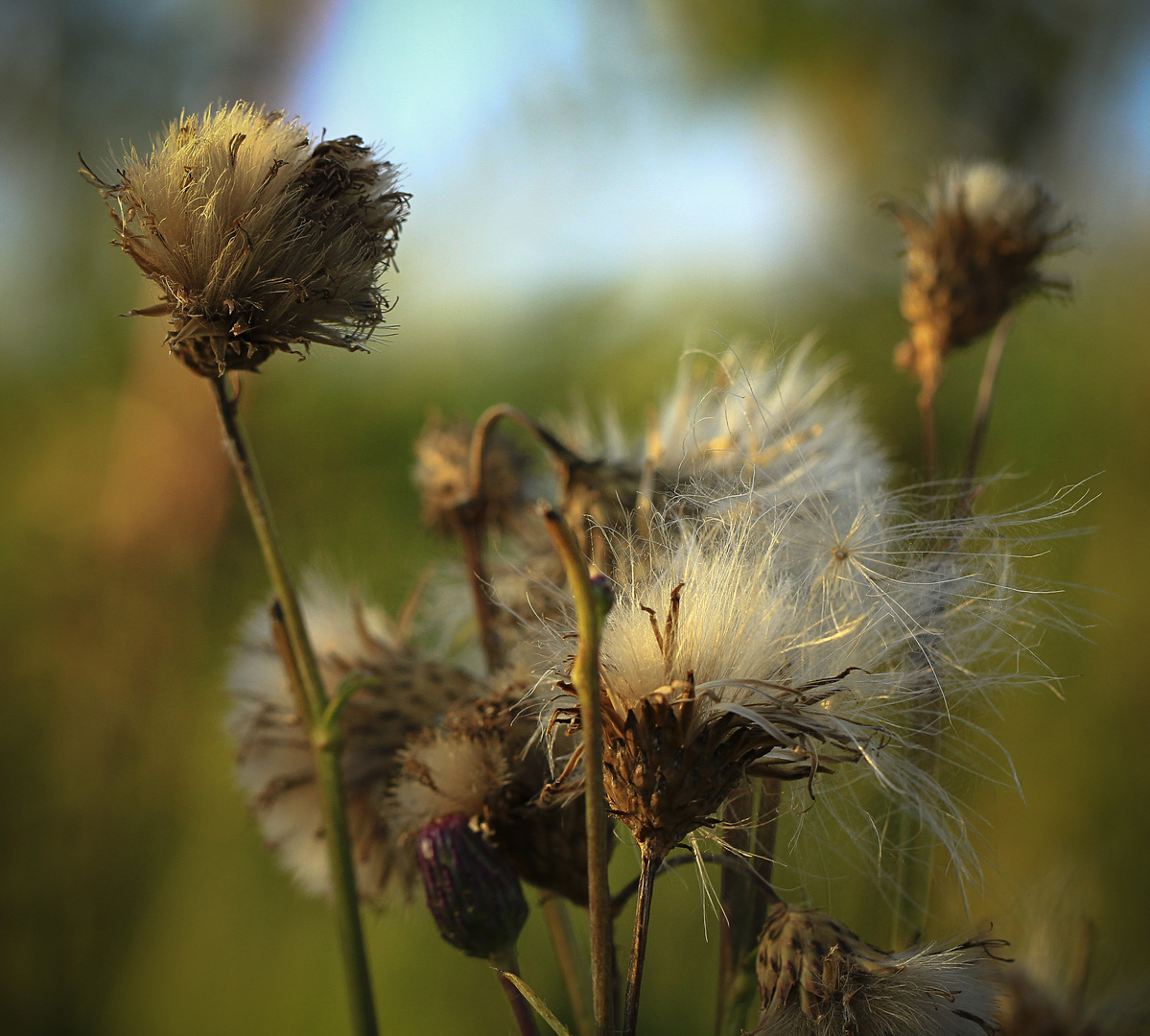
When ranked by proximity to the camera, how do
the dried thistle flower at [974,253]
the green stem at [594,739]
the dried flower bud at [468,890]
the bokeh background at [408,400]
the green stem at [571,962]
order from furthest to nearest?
1. the bokeh background at [408,400]
2. the dried thistle flower at [974,253]
3. the green stem at [571,962]
4. the dried flower bud at [468,890]
5. the green stem at [594,739]

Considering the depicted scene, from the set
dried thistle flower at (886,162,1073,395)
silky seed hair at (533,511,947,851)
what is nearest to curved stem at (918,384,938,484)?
dried thistle flower at (886,162,1073,395)

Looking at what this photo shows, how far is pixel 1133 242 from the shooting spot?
5.65 ft

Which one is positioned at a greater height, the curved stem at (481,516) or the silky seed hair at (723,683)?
the curved stem at (481,516)

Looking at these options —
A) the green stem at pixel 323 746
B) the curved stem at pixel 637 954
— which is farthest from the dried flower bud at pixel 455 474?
the curved stem at pixel 637 954

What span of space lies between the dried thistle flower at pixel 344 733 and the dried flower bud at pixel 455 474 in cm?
10

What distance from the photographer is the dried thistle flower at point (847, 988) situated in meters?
0.33

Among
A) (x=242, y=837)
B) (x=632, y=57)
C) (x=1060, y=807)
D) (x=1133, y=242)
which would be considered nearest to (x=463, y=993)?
(x=242, y=837)

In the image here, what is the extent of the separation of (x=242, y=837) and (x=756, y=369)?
5.10 ft

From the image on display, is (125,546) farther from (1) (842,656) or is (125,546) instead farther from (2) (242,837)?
(1) (842,656)

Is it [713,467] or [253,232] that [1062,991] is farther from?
[253,232]

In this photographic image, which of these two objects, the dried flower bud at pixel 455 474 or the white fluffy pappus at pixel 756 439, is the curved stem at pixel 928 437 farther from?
the dried flower bud at pixel 455 474

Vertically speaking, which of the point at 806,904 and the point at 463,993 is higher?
the point at 806,904

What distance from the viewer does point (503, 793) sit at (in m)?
0.43

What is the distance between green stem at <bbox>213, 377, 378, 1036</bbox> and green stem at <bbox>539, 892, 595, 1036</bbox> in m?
0.11
